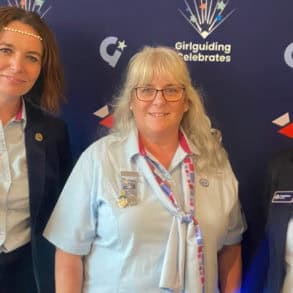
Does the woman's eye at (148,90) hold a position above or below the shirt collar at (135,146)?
above

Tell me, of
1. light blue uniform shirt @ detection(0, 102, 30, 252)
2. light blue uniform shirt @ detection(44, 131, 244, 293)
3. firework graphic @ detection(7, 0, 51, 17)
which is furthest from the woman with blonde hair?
firework graphic @ detection(7, 0, 51, 17)

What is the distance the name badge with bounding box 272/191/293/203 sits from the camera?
165cm

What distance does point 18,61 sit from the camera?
5.29ft

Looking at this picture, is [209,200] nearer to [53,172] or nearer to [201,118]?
[201,118]

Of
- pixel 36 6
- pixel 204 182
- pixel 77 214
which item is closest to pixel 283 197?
pixel 204 182

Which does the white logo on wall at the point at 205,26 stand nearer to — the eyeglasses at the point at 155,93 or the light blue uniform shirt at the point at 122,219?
the eyeglasses at the point at 155,93

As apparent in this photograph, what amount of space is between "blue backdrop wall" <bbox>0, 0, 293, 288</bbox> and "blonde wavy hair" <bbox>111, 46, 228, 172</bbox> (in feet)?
0.75

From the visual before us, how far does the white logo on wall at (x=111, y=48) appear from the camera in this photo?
77.1 inches

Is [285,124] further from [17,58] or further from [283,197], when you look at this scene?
[17,58]

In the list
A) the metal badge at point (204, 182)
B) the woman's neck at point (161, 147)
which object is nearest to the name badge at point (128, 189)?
the woman's neck at point (161, 147)

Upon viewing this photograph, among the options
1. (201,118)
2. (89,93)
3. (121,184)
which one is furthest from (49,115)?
(201,118)

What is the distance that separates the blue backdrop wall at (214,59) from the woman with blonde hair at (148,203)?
293 millimetres

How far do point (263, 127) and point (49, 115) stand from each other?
901 mm

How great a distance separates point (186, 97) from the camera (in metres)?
1.69
